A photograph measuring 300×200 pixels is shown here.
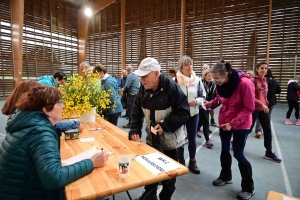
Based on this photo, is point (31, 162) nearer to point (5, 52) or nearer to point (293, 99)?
point (293, 99)

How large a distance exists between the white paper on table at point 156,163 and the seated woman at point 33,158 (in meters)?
0.40

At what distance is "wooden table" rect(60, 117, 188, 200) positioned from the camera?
1.11 m

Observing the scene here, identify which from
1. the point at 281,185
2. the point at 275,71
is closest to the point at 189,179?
the point at 281,185

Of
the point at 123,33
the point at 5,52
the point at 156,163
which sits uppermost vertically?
the point at 123,33

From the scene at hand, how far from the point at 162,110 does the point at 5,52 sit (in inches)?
468

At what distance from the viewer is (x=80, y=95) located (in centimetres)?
249

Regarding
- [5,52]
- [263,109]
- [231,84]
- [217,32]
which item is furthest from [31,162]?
[5,52]

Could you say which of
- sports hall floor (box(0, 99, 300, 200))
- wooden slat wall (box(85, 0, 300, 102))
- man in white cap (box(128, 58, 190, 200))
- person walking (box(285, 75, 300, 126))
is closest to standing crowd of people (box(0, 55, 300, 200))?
man in white cap (box(128, 58, 190, 200))

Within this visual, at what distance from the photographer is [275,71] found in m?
8.66

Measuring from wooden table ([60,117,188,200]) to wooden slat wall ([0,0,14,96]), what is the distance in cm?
1118

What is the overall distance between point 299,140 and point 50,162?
5.28m

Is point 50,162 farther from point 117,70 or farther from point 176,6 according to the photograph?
point 117,70

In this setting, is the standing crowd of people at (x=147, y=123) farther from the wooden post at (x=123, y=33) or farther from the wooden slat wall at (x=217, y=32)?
the wooden post at (x=123, y=33)

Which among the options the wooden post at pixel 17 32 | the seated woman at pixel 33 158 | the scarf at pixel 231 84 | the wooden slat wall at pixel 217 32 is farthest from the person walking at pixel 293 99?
the wooden post at pixel 17 32
